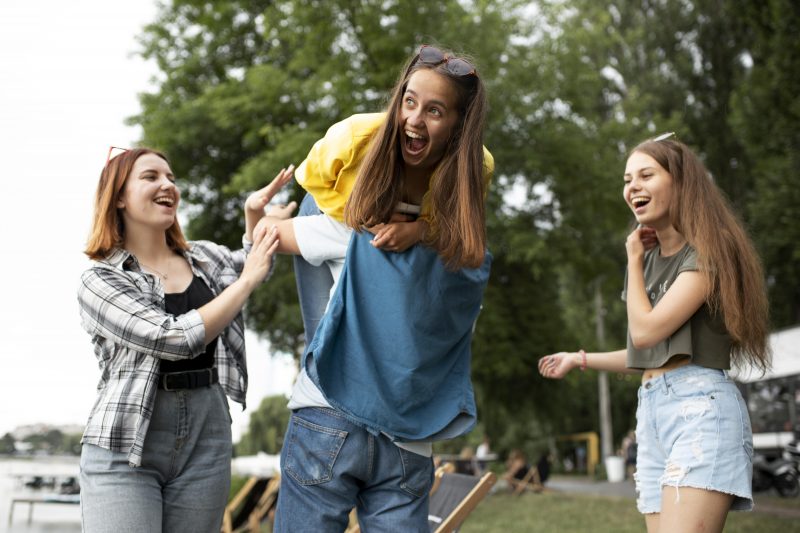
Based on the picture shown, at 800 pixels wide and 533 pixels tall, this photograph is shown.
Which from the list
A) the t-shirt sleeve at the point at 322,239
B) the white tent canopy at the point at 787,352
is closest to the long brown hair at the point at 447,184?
the t-shirt sleeve at the point at 322,239

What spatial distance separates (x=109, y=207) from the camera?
3.01 metres

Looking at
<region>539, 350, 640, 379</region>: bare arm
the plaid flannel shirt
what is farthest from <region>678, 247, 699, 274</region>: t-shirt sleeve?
the plaid flannel shirt

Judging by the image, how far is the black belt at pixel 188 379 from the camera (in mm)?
2807

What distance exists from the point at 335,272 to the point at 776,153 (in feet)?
66.4

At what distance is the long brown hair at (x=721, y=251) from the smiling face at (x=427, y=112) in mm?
1149

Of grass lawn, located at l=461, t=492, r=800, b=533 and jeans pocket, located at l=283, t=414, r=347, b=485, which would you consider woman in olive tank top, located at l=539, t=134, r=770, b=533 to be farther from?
grass lawn, located at l=461, t=492, r=800, b=533

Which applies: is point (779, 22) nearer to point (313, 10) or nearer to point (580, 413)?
point (313, 10)

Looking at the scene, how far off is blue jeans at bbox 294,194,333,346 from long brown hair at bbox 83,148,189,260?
885mm

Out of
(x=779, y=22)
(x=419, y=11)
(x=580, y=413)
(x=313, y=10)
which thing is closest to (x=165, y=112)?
(x=313, y=10)

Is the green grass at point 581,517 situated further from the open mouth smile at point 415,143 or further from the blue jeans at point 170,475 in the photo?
the open mouth smile at point 415,143

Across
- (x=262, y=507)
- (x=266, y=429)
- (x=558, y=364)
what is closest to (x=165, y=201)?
(x=558, y=364)

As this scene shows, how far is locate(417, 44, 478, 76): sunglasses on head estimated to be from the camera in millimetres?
2232

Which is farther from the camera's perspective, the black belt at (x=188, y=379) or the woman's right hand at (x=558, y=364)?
the woman's right hand at (x=558, y=364)

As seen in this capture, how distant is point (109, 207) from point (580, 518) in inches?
453
